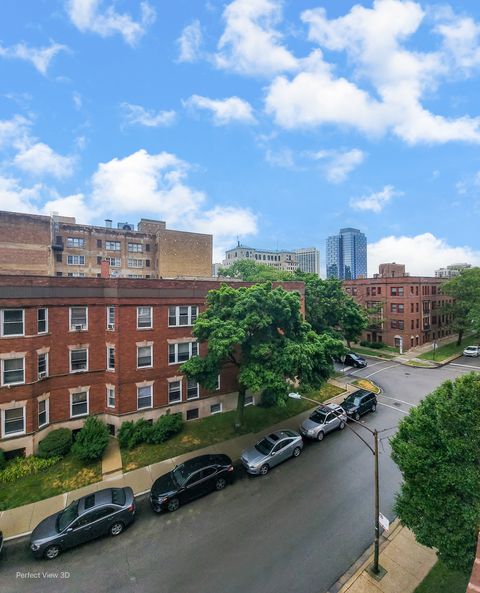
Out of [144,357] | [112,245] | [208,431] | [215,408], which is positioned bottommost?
[208,431]

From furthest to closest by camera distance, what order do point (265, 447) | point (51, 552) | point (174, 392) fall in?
1. point (174, 392)
2. point (265, 447)
3. point (51, 552)

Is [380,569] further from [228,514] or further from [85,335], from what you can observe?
[85,335]

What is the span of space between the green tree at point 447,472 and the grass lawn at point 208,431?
13143 millimetres

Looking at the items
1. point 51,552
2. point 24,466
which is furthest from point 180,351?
point 51,552

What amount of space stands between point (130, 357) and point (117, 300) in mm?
4127

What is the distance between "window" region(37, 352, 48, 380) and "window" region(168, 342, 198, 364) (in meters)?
7.83

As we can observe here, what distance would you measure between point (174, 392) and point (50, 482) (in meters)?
8.78

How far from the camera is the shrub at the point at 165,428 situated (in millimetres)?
19469

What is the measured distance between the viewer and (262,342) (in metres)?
18.6

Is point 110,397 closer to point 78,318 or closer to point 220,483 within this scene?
point 78,318

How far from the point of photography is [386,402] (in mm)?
26562

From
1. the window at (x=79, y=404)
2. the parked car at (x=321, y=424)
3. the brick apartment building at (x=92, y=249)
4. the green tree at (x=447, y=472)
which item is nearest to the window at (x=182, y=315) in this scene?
the window at (x=79, y=404)

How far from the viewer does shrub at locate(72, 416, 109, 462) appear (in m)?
17.4

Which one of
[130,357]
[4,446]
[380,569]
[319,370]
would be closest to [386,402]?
[319,370]
